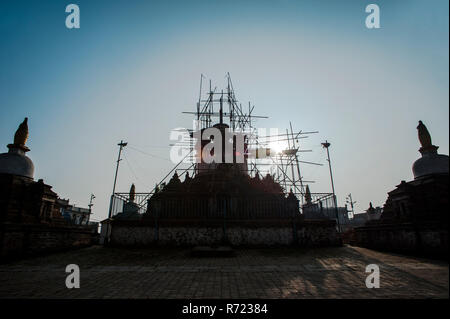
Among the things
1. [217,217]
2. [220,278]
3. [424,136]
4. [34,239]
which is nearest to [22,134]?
[34,239]

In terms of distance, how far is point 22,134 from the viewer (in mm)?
18547

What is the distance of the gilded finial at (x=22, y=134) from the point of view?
18.3 metres

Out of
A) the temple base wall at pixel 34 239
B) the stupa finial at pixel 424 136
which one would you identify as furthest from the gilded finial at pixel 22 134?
the stupa finial at pixel 424 136

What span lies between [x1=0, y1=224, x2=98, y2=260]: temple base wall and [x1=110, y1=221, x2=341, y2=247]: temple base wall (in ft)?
9.43

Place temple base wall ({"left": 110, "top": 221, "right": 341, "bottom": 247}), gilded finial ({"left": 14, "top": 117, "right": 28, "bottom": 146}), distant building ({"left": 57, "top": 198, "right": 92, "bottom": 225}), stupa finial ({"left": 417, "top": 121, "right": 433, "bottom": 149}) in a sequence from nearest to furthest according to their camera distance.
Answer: temple base wall ({"left": 110, "top": 221, "right": 341, "bottom": 247})
stupa finial ({"left": 417, "top": 121, "right": 433, "bottom": 149})
gilded finial ({"left": 14, "top": 117, "right": 28, "bottom": 146})
distant building ({"left": 57, "top": 198, "right": 92, "bottom": 225})

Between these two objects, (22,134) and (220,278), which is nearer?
(220,278)

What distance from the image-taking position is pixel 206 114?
25828 millimetres

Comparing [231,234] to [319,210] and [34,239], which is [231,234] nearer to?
[319,210]

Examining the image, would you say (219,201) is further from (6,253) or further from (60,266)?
(6,253)

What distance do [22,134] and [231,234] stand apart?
19.7 metres

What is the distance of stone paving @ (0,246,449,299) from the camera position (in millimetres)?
5402

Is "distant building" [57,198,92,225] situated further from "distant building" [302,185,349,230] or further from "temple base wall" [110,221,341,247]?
"distant building" [302,185,349,230]

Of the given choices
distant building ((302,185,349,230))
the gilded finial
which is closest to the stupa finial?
distant building ((302,185,349,230))
